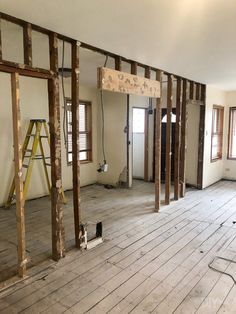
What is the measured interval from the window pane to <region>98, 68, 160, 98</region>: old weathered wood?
282 centimetres

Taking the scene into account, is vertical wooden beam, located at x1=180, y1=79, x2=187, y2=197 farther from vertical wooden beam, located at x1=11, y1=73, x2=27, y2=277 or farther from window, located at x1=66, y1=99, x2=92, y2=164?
vertical wooden beam, located at x1=11, y1=73, x2=27, y2=277

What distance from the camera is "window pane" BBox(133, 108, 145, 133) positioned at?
694cm

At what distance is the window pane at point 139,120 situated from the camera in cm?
694

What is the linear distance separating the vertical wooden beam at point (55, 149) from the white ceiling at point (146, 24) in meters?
0.30

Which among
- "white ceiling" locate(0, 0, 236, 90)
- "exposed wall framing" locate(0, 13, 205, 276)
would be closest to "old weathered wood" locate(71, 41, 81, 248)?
"exposed wall framing" locate(0, 13, 205, 276)

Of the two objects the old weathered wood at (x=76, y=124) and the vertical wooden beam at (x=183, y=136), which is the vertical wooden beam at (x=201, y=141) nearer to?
the vertical wooden beam at (x=183, y=136)

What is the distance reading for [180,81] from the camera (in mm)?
4902

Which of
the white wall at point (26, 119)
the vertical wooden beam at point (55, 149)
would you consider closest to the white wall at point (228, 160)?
the white wall at point (26, 119)

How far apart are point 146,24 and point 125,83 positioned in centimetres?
98

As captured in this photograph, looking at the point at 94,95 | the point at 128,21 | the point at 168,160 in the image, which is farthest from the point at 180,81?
the point at 128,21

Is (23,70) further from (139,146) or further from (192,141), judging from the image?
(139,146)

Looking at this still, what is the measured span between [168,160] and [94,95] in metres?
2.74

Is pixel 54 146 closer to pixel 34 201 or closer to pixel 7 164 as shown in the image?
pixel 7 164

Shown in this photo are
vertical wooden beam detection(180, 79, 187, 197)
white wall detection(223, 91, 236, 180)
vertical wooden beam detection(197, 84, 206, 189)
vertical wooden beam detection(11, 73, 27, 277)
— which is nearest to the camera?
vertical wooden beam detection(11, 73, 27, 277)
